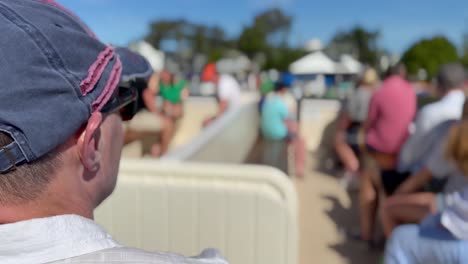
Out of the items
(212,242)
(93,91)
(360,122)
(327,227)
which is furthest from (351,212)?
(93,91)

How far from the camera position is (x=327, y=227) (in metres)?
4.58

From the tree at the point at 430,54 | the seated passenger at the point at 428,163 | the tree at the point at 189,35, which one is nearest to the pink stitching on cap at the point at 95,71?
the seated passenger at the point at 428,163

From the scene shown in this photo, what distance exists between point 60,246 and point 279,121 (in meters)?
5.20

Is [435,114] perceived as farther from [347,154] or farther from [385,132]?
[347,154]

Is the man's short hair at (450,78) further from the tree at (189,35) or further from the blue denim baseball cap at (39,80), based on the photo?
the tree at (189,35)

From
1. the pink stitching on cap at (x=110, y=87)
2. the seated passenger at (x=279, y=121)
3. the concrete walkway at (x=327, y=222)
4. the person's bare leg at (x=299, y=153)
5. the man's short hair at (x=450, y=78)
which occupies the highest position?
the pink stitching on cap at (x=110, y=87)

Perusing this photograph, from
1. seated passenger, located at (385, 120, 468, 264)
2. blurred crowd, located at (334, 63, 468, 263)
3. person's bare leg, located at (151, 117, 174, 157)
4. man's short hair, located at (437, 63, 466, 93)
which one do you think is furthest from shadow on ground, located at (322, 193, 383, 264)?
person's bare leg, located at (151, 117, 174, 157)

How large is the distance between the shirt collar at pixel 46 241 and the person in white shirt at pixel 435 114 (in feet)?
8.94

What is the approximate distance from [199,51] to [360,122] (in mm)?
55837

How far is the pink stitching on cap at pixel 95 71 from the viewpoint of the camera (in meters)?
0.75

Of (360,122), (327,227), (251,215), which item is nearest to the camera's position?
(251,215)

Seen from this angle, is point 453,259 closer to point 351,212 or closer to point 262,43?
point 351,212

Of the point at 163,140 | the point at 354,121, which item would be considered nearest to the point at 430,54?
the point at 354,121

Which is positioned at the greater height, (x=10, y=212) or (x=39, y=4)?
(x=39, y=4)
